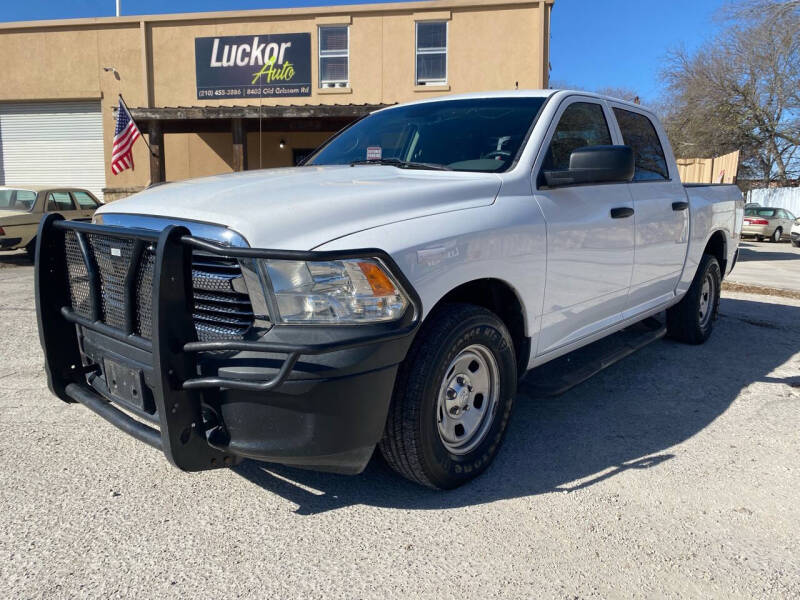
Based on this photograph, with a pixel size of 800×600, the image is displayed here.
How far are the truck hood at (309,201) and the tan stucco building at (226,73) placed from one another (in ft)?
38.1

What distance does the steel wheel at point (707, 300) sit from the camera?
18.1 feet

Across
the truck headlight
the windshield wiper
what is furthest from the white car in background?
the truck headlight

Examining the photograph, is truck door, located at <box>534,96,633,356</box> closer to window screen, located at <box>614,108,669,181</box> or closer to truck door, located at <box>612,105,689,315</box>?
truck door, located at <box>612,105,689,315</box>

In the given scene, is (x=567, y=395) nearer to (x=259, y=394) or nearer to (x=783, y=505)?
(x=783, y=505)

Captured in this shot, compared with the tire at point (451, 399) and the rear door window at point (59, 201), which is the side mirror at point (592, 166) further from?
the rear door window at point (59, 201)

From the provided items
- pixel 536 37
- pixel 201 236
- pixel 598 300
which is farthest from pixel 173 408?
pixel 536 37

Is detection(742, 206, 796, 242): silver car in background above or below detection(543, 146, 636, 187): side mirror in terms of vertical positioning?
below

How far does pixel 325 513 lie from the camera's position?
268cm

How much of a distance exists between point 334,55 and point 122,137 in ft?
19.7

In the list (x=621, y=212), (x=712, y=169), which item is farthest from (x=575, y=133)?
(x=712, y=169)

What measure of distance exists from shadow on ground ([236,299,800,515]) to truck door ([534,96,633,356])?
1.73 ft

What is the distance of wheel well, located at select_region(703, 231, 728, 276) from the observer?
5.62m

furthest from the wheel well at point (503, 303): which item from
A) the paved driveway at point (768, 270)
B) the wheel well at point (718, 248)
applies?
the paved driveway at point (768, 270)

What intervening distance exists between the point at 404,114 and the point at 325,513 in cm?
251
